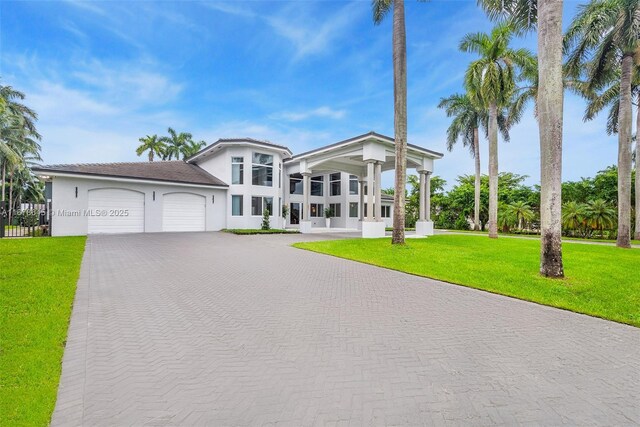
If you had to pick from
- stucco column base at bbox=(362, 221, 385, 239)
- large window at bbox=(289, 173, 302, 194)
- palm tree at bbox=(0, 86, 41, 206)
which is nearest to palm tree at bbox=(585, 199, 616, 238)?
stucco column base at bbox=(362, 221, 385, 239)

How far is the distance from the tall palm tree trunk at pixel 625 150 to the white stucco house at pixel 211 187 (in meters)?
8.91

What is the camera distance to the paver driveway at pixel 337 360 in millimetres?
2498

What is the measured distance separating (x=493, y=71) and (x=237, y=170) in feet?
59.5

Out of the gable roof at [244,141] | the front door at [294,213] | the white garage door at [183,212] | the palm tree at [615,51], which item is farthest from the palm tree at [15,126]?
the palm tree at [615,51]

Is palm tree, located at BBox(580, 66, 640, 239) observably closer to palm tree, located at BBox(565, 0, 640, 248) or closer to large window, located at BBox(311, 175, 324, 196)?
palm tree, located at BBox(565, 0, 640, 248)

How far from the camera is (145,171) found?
21.2 meters

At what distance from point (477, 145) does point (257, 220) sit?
22194mm

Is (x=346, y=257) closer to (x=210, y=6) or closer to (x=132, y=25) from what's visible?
(x=210, y=6)

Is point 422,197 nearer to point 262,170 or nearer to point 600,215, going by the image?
point 262,170

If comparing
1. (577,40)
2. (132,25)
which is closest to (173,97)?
(132,25)

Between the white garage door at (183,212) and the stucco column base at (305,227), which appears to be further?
the stucco column base at (305,227)

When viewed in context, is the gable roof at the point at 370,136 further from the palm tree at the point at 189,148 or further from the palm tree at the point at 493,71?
the palm tree at the point at 189,148

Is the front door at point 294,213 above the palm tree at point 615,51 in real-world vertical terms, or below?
below

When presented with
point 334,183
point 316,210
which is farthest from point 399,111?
point 316,210
